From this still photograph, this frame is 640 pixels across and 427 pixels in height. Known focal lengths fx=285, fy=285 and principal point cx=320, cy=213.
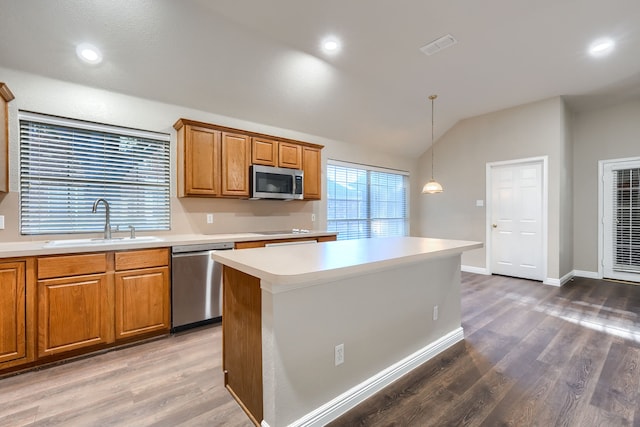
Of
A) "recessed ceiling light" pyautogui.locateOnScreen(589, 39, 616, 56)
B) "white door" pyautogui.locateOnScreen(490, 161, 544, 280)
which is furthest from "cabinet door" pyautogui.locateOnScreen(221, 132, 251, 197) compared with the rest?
"white door" pyautogui.locateOnScreen(490, 161, 544, 280)

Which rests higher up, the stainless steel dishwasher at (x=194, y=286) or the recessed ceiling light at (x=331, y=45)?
the recessed ceiling light at (x=331, y=45)

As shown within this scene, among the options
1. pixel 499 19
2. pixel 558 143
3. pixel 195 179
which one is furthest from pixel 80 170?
pixel 558 143

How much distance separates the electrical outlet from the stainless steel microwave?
7.60 ft

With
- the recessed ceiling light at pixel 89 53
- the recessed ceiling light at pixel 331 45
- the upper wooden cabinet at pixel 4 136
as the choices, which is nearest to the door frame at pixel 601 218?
the recessed ceiling light at pixel 331 45

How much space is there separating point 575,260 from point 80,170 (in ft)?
24.7

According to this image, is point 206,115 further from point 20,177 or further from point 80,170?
point 20,177

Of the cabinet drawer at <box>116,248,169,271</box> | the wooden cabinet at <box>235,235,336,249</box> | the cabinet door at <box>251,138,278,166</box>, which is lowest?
the cabinet drawer at <box>116,248,169,271</box>

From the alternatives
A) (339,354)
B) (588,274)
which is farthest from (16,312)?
(588,274)

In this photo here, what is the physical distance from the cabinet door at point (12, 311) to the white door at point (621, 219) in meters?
7.56

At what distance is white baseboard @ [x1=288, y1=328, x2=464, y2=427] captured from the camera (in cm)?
156

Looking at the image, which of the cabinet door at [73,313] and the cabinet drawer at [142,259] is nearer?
the cabinet door at [73,313]

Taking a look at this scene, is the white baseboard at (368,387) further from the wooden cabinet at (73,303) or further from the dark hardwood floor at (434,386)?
the wooden cabinet at (73,303)

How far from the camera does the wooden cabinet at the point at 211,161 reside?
3.14 meters

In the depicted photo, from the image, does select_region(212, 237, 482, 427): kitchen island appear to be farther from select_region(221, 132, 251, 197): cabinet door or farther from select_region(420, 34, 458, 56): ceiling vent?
select_region(420, 34, 458, 56): ceiling vent
